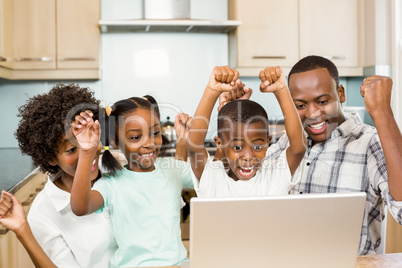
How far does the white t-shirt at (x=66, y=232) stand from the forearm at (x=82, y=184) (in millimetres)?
113

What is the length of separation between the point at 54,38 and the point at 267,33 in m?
1.36

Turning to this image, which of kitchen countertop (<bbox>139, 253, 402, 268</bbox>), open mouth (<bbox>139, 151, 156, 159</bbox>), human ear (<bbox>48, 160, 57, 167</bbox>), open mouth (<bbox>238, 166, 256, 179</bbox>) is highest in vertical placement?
open mouth (<bbox>139, 151, 156, 159</bbox>)

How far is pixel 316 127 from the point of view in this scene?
1356 mm

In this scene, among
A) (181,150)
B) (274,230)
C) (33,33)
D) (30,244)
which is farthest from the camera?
(33,33)

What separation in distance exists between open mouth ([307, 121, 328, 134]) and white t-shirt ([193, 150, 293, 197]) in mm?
143

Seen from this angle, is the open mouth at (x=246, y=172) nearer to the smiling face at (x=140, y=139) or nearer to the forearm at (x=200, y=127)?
the forearm at (x=200, y=127)

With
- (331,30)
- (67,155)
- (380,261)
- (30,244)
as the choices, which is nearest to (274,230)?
(380,261)

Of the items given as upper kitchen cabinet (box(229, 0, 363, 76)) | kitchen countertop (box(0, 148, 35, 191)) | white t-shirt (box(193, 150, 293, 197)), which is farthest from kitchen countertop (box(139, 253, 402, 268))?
upper kitchen cabinet (box(229, 0, 363, 76))

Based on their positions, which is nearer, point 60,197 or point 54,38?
point 60,197

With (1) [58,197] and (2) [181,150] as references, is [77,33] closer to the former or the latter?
(2) [181,150]

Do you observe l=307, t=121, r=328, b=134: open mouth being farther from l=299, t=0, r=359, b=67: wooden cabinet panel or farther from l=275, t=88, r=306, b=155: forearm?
l=299, t=0, r=359, b=67: wooden cabinet panel

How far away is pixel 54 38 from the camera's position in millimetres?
3004

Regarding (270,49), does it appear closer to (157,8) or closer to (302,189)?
(157,8)

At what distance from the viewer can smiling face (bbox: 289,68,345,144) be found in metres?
1.33
